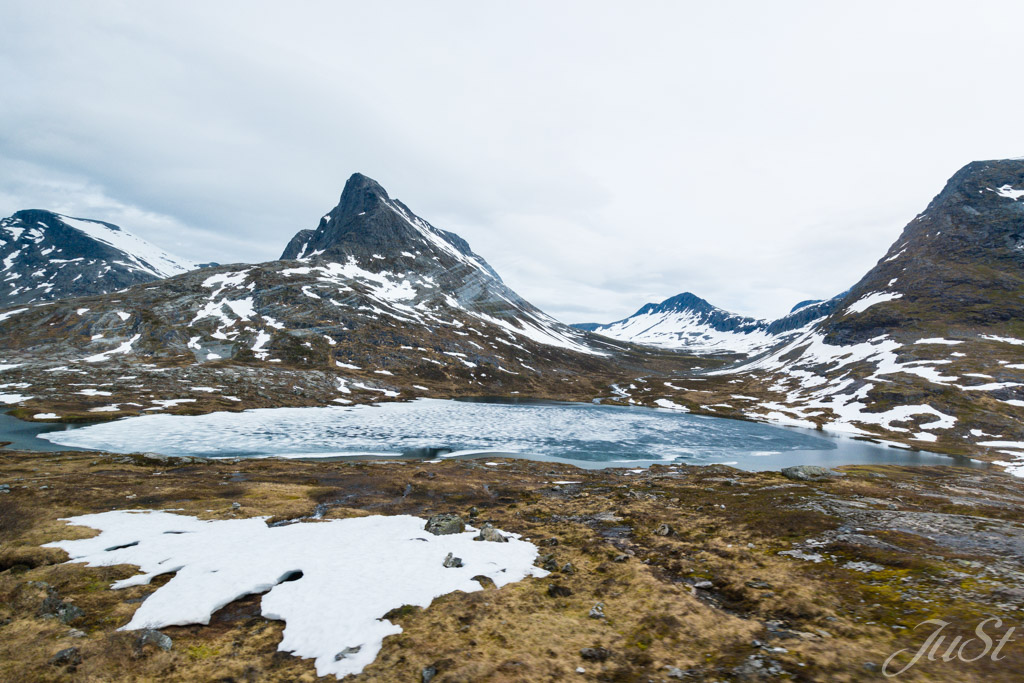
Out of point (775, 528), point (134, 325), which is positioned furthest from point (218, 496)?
point (134, 325)

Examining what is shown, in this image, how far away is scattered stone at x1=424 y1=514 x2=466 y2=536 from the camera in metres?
21.8

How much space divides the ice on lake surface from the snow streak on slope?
31936 mm

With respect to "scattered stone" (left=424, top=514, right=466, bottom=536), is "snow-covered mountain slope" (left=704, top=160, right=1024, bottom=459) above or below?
above

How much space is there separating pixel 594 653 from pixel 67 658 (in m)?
14.6

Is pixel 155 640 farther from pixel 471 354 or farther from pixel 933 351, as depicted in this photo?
pixel 933 351

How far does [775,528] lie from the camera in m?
22.7

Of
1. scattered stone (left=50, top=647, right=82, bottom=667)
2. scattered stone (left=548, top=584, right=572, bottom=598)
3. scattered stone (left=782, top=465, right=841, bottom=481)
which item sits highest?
scattered stone (left=782, top=465, right=841, bottom=481)

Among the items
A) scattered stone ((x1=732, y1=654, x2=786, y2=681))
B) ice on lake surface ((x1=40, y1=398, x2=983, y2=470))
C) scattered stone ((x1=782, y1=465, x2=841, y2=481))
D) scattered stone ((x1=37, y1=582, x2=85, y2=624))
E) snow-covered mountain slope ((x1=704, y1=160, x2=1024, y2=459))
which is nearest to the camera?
scattered stone ((x1=732, y1=654, x2=786, y2=681))

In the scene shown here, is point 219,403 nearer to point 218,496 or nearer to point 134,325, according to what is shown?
point 218,496

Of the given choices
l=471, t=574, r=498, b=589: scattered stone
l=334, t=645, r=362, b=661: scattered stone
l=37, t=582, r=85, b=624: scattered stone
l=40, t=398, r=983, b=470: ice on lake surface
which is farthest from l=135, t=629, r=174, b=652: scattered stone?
l=40, t=398, r=983, b=470: ice on lake surface

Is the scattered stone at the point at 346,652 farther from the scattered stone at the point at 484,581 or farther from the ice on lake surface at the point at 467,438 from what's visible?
the ice on lake surface at the point at 467,438

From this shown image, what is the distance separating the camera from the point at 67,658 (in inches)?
431

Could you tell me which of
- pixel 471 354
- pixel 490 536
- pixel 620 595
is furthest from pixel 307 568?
pixel 471 354

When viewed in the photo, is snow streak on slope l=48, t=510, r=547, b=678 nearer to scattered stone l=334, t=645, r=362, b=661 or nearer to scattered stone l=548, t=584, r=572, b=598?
scattered stone l=334, t=645, r=362, b=661
